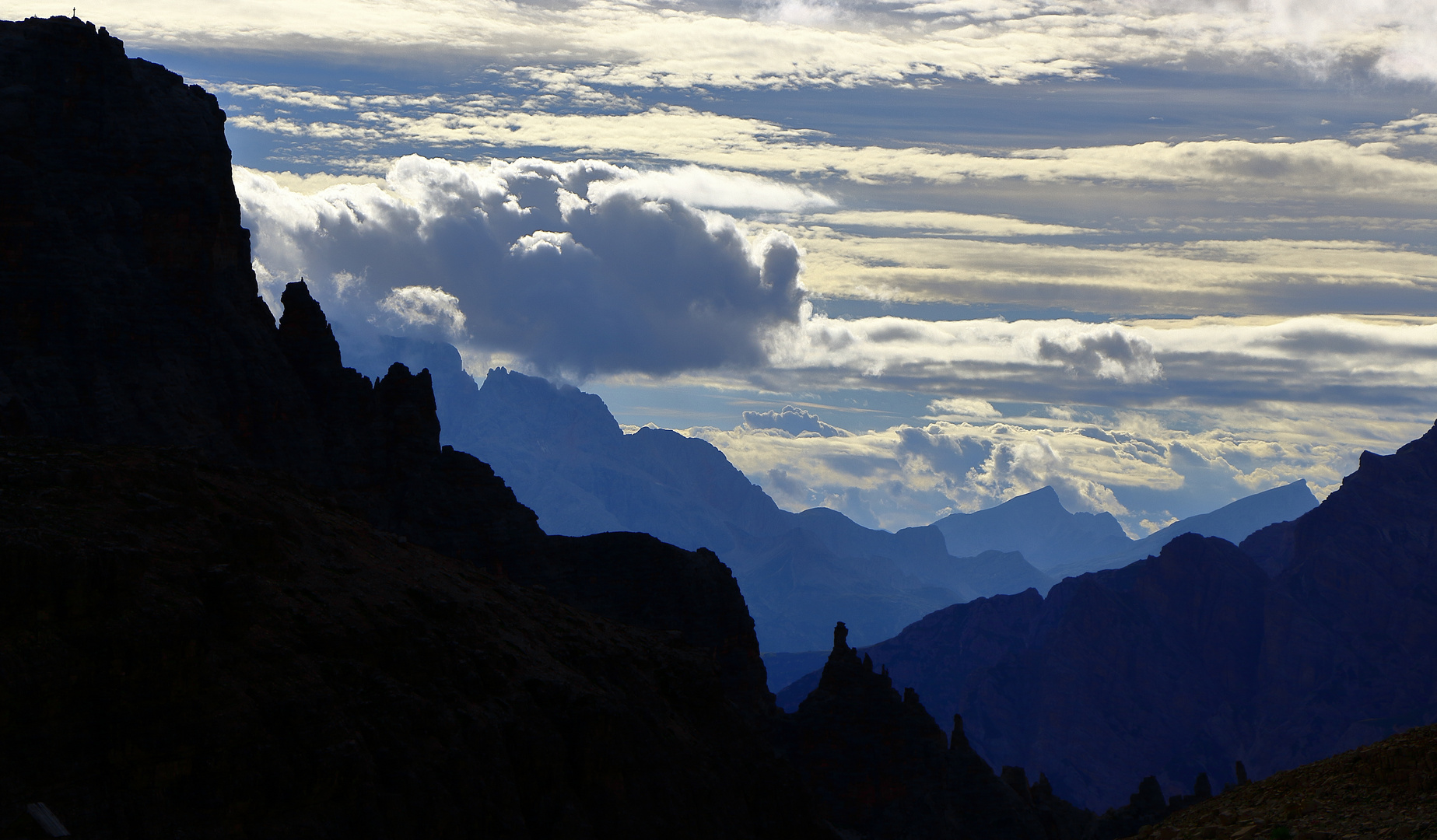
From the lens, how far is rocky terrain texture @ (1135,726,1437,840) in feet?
95.6

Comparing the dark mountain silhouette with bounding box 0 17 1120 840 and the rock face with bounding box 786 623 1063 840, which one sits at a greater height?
the dark mountain silhouette with bounding box 0 17 1120 840

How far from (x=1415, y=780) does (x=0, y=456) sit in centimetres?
5368

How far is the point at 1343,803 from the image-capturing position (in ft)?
106

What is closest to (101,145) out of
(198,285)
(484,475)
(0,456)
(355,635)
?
(198,285)

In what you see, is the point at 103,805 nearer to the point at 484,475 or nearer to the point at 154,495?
the point at 154,495

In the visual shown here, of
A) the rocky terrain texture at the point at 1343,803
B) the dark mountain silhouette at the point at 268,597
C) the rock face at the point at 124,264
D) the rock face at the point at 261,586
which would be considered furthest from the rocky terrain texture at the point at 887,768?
the rocky terrain texture at the point at 1343,803

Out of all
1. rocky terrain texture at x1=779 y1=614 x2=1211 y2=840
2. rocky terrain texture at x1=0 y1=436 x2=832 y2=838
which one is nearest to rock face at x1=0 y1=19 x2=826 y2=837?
rocky terrain texture at x1=0 y1=436 x2=832 y2=838

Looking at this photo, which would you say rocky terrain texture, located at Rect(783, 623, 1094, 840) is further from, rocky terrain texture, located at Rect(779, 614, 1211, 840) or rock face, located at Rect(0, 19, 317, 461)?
rock face, located at Rect(0, 19, 317, 461)

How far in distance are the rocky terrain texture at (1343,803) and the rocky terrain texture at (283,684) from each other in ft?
102

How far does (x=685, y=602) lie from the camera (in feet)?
457

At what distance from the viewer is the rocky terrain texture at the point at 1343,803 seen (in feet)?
95.6

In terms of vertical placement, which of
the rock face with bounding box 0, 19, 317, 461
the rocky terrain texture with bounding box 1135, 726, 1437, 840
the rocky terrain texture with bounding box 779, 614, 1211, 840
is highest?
the rock face with bounding box 0, 19, 317, 461

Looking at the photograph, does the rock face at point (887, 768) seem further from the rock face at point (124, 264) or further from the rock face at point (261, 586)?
the rock face at point (124, 264)

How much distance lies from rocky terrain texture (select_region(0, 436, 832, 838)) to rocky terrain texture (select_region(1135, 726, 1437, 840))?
102ft
